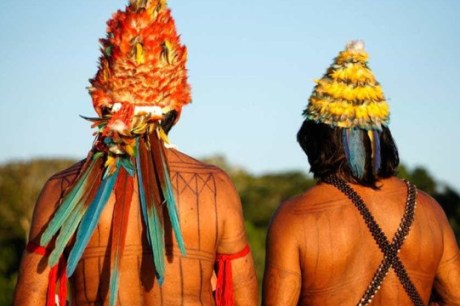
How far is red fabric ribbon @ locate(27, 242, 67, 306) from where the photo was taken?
213 inches

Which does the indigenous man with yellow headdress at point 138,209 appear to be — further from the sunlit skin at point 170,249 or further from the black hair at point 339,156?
the black hair at point 339,156

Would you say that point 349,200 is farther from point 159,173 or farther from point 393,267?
point 159,173

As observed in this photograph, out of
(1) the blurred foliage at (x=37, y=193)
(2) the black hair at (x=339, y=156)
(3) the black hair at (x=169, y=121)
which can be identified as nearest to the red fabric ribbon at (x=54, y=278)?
(3) the black hair at (x=169, y=121)

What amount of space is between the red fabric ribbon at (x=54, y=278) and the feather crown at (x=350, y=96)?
163 centimetres

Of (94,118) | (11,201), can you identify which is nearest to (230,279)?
(94,118)

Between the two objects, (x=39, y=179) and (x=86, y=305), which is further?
(x=39, y=179)

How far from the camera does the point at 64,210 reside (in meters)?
5.33

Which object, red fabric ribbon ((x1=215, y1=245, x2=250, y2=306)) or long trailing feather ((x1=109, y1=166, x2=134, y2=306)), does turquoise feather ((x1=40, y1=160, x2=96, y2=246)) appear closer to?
long trailing feather ((x1=109, y1=166, x2=134, y2=306))

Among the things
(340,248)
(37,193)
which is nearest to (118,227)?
(340,248)

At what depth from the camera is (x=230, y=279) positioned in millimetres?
5609

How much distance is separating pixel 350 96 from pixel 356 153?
13.2 inches

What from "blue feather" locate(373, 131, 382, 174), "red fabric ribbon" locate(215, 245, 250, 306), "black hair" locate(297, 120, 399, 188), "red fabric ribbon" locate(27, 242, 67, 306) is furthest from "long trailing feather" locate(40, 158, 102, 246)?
"blue feather" locate(373, 131, 382, 174)

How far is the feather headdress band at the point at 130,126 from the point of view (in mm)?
5301

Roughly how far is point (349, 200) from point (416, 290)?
0.61 m
